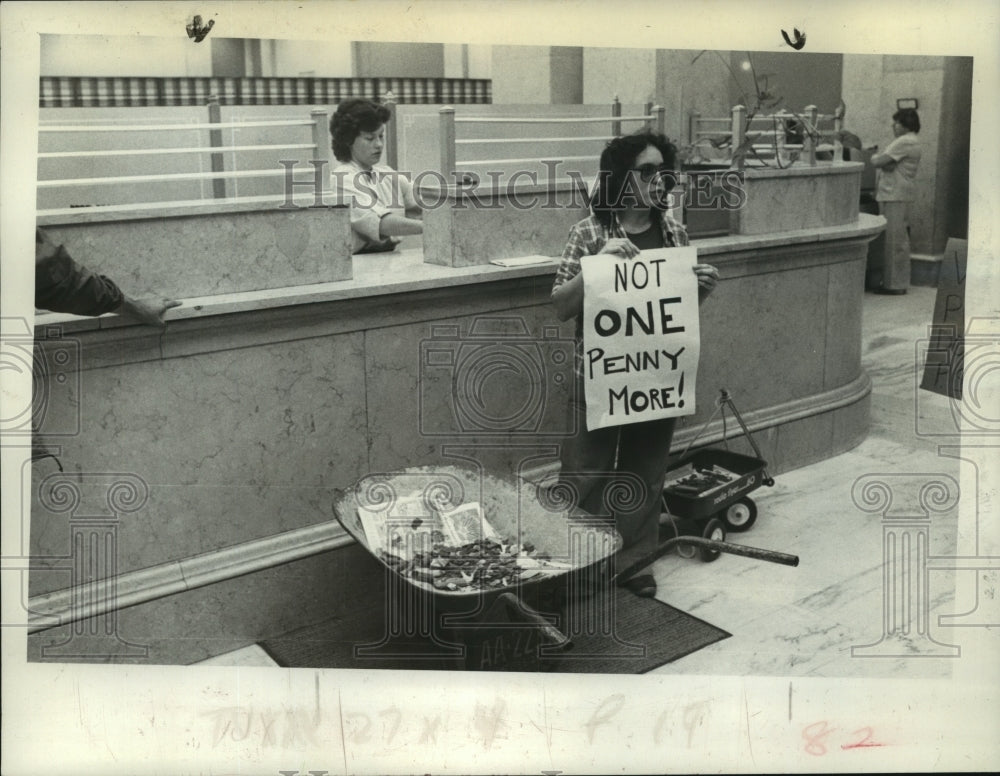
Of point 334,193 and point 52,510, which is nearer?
point 52,510

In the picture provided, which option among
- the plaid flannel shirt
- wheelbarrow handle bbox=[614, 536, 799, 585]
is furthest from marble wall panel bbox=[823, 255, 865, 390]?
the plaid flannel shirt

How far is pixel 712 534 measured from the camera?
5125 millimetres

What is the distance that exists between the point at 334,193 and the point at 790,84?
6.15 feet

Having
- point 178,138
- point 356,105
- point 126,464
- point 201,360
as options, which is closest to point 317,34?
point 356,105

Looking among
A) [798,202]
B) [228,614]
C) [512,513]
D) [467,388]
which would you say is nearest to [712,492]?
[512,513]

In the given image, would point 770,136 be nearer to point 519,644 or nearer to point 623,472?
point 623,472

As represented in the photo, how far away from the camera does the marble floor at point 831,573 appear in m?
4.16

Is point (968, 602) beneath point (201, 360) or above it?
beneath

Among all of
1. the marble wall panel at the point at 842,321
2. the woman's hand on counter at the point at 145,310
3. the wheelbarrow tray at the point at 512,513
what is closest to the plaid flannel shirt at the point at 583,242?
the wheelbarrow tray at the point at 512,513

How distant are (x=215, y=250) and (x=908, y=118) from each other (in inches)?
108

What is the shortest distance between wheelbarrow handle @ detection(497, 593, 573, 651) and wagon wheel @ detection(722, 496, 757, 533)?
5.09 ft

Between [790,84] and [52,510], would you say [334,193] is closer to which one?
[52,510]

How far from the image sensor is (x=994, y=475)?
393 cm

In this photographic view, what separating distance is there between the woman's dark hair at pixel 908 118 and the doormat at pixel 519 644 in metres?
2.14
